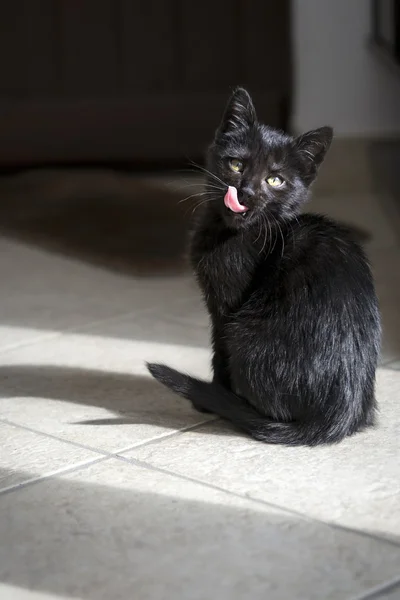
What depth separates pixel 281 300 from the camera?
1.88m

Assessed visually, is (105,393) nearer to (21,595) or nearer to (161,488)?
(161,488)

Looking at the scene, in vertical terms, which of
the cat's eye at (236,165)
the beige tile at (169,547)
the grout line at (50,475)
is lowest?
the grout line at (50,475)

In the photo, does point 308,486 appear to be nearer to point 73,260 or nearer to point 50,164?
point 73,260

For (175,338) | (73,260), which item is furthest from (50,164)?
(175,338)

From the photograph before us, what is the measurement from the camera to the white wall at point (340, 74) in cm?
470

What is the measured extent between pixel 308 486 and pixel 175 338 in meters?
Answer: 0.91

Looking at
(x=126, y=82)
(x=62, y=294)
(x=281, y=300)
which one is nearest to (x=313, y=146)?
(x=281, y=300)

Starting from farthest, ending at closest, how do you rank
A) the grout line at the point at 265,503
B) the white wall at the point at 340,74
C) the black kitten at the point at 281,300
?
the white wall at the point at 340,74
the black kitten at the point at 281,300
the grout line at the point at 265,503

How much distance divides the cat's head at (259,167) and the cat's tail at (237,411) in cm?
32

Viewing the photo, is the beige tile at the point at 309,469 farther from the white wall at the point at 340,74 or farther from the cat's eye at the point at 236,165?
the white wall at the point at 340,74

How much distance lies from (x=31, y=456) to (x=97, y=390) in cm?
37

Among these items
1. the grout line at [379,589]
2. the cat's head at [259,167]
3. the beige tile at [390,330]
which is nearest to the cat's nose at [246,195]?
the cat's head at [259,167]

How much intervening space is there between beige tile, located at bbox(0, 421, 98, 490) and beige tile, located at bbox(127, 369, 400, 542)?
120 mm

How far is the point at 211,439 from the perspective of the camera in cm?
194
